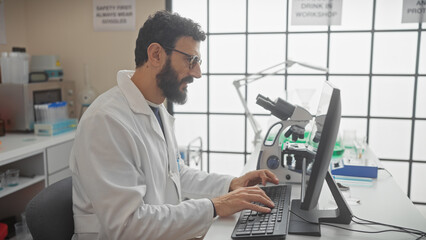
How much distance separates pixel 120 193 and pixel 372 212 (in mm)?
872

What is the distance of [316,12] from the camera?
291cm

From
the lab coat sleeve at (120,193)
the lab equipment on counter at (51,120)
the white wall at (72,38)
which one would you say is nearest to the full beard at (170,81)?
the lab coat sleeve at (120,193)

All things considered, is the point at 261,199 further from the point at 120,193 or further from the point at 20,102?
the point at 20,102

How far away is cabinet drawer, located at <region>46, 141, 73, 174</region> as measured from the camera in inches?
106

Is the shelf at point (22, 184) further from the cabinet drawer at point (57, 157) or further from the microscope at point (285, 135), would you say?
the microscope at point (285, 135)

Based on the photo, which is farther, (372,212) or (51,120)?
(51,120)

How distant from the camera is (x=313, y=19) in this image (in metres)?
2.92

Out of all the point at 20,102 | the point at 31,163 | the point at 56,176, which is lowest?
the point at 56,176

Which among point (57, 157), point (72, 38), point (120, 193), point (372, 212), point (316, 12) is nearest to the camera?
point (120, 193)

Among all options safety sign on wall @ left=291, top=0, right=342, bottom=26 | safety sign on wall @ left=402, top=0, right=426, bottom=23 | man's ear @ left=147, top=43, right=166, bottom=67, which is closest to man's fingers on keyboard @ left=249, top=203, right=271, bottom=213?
man's ear @ left=147, top=43, right=166, bottom=67

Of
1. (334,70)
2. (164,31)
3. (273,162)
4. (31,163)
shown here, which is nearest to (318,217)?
(273,162)

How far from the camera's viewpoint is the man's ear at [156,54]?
1.35 m

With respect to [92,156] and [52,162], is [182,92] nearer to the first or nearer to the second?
[92,156]

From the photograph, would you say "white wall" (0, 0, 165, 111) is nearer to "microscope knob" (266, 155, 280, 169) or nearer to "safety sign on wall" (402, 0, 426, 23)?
"microscope knob" (266, 155, 280, 169)
